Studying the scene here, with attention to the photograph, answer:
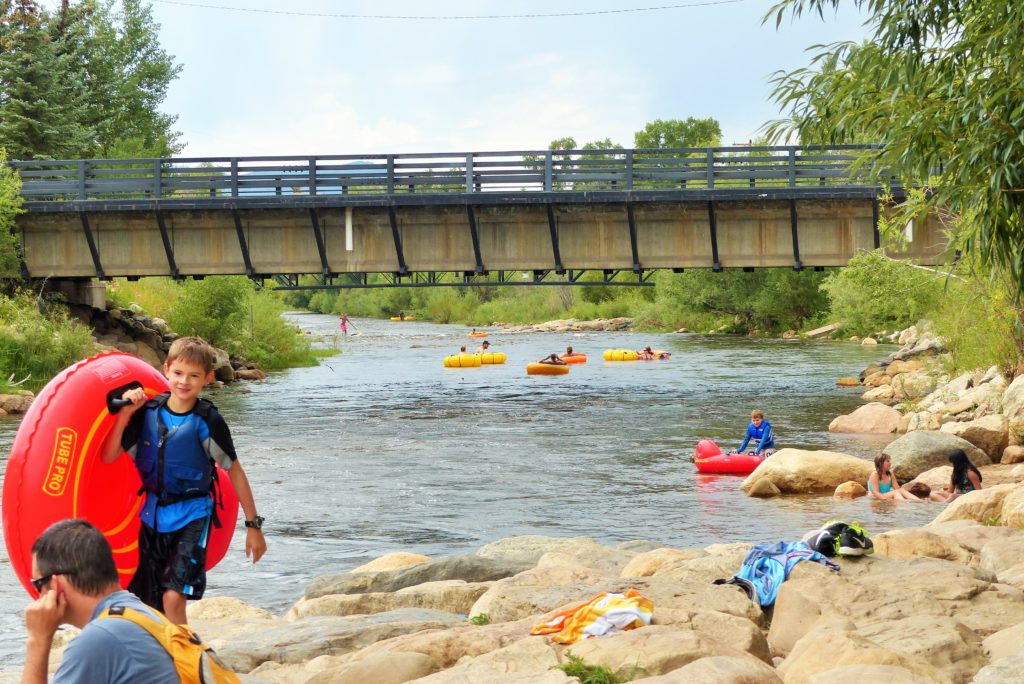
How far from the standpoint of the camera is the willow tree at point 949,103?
934 centimetres

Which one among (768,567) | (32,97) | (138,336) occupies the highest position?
(32,97)

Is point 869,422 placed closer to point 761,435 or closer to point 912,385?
point 761,435

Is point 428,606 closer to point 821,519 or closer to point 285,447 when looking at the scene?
point 821,519

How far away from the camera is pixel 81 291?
37.5 m

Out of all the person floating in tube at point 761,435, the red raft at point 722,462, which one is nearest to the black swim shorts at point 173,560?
the red raft at point 722,462

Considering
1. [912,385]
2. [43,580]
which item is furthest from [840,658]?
[912,385]

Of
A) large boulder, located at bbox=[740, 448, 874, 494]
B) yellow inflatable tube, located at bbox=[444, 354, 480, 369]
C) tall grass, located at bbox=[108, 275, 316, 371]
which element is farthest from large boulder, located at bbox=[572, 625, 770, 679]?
yellow inflatable tube, located at bbox=[444, 354, 480, 369]

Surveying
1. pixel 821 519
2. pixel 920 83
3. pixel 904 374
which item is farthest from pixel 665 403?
pixel 920 83

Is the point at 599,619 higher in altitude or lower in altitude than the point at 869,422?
higher

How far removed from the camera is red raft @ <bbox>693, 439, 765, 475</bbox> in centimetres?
1986

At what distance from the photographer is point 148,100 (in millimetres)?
82875

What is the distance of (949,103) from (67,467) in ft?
23.4

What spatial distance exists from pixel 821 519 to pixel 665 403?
51.6 ft

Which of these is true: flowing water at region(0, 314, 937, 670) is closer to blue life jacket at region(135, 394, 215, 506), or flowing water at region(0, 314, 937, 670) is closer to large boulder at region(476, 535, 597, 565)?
→ large boulder at region(476, 535, 597, 565)
